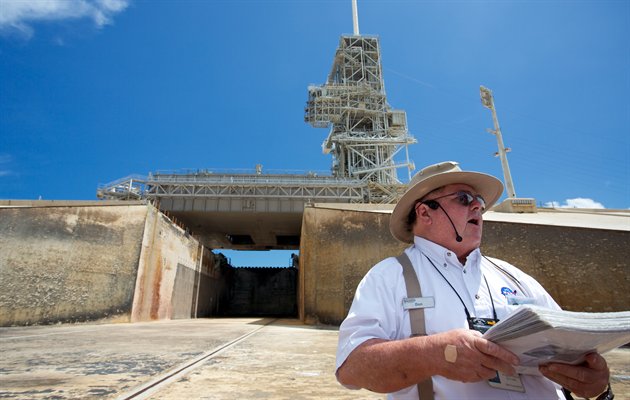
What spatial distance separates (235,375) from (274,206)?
88.4 ft

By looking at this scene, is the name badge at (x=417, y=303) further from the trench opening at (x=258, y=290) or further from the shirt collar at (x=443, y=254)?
the trench opening at (x=258, y=290)

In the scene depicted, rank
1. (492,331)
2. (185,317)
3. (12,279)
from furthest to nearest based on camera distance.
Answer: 1. (185,317)
2. (12,279)
3. (492,331)

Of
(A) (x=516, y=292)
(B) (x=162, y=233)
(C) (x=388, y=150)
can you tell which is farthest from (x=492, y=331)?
(C) (x=388, y=150)

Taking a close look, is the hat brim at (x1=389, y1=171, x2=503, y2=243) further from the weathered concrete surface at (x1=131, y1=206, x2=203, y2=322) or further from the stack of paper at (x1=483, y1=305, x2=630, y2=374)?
the weathered concrete surface at (x1=131, y1=206, x2=203, y2=322)

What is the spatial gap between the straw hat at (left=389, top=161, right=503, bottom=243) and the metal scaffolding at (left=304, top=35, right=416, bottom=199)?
123 ft

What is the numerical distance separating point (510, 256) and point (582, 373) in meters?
12.9

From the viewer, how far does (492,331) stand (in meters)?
1.22

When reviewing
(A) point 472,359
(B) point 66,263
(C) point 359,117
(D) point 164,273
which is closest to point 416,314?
(A) point 472,359

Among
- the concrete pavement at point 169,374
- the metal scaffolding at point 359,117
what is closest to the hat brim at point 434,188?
the concrete pavement at point 169,374

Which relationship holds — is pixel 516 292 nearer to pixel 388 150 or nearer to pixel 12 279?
pixel 12 279

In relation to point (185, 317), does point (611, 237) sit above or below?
above

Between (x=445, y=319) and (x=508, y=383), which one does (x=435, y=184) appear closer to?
(x=445, y=319)

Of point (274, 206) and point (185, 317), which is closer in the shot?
point (185, 317)

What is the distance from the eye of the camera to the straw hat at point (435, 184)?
212 cm
